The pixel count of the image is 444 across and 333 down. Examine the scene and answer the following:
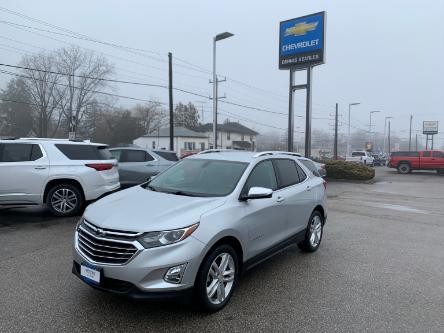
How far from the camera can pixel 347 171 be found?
21.4 meters

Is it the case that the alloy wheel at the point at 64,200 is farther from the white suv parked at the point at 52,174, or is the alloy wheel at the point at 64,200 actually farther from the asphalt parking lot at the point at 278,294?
the asphalt parking lot at the point at 278,294

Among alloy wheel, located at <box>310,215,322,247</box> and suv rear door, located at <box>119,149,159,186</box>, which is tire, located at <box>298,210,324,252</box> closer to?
alloy wheel, located at <box>310,215,322,247</box>

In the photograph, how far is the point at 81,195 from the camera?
816 centimetres

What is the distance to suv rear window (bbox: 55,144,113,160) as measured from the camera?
8.12 meters

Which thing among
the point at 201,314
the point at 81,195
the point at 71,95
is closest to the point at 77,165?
the point at 81,195

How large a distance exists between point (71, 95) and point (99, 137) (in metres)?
9.33

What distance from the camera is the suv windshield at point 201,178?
4375 millimetres

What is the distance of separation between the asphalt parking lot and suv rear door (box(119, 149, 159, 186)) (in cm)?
384

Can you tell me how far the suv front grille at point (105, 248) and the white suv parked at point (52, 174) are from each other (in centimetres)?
467

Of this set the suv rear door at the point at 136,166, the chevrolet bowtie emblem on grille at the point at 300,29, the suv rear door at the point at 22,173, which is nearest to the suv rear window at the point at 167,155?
the suv rear door at the point at 136,166

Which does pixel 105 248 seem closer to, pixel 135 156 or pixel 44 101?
pixel 135 156

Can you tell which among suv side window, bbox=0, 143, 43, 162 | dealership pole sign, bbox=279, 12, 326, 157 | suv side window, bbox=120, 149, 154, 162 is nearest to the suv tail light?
suv side window, bbox=0, 143, 43, 162

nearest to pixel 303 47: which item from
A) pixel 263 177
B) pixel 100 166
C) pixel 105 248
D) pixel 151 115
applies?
pixel 100 166

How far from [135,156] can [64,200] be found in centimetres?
336
